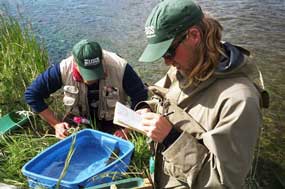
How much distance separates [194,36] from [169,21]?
0.47 feet

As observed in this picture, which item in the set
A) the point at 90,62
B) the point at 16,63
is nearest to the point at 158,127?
the point at 90,62

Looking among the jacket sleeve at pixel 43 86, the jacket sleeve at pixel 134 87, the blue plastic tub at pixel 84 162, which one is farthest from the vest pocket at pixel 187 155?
the jacket sleeve at pixel 43 86

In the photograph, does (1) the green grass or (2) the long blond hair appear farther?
(1) the green grass

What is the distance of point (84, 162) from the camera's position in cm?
339

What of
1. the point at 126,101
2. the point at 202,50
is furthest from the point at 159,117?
the point at 126,101

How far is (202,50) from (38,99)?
2354 mm

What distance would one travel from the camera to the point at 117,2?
10.5 m

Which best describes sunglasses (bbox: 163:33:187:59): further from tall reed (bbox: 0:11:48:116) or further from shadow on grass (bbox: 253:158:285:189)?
tall reed (bbox: 0:11:48:116)

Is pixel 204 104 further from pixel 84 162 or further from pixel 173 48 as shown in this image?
pixel 84 162

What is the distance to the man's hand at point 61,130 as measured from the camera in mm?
3892

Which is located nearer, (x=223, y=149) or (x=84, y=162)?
(x=223, y=149)

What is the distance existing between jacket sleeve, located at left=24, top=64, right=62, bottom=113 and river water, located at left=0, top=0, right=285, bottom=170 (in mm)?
2365

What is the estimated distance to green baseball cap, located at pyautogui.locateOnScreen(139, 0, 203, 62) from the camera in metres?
2.04

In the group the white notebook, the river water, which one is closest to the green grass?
the white notebook
